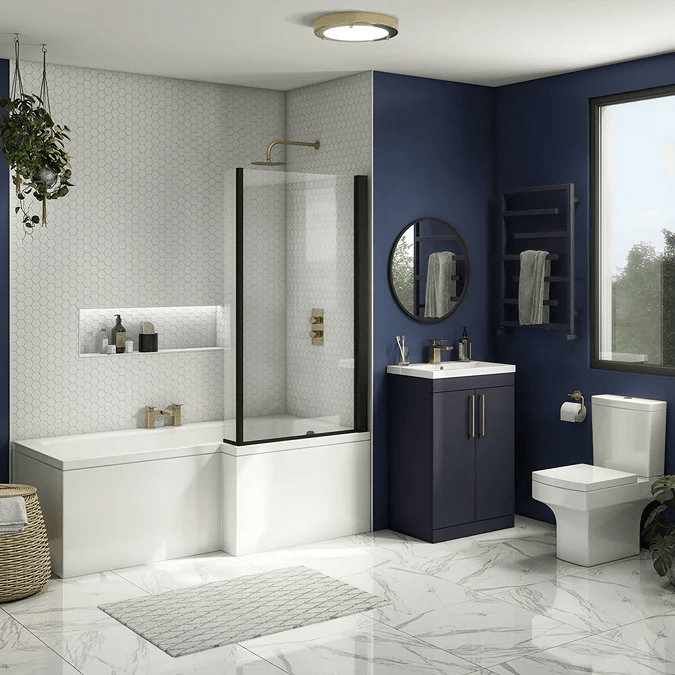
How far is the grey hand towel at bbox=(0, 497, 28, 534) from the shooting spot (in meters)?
4.24

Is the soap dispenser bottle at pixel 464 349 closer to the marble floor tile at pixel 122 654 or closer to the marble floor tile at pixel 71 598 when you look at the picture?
the marble floor tile at pixel 71 598

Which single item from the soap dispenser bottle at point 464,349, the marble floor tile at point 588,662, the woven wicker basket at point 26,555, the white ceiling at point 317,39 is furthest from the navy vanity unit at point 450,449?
the woven wicker basket at point 26,555

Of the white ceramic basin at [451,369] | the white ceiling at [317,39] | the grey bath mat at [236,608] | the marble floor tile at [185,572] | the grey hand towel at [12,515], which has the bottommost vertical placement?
the grey bath mat at [236,608]

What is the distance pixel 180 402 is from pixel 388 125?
205 cm

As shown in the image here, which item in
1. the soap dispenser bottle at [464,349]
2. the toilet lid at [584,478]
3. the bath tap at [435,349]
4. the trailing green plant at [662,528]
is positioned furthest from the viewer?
the soap dispenser bottle at [464,349]

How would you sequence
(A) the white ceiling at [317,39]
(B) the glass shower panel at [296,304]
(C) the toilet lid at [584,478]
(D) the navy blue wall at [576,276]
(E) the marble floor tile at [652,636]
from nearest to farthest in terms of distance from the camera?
(E) the marble floor tile at [652,636]
(A) the white ceiling at [317,39]
(C) the toilet lid at [584,478]
(B) the glass shower panel at [296,304]
(D) the navy blue wall at [576,276]

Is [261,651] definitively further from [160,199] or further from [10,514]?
[160,199]

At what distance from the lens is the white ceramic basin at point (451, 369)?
524 cm

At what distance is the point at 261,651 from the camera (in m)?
3.75

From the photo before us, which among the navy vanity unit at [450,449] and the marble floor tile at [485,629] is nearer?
the marble floor tile at [485,629]

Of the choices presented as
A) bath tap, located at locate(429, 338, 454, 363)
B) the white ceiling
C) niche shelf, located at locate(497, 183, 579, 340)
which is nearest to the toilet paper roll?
niche shelf, located at locate(497, 183, 579, 340)

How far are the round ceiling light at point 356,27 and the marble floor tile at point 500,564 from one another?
2.62 metres

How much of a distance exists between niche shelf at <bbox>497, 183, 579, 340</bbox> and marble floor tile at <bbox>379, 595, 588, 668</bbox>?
6.22 feet

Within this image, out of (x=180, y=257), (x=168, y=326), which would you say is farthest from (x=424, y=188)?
(x=168, y=326)
